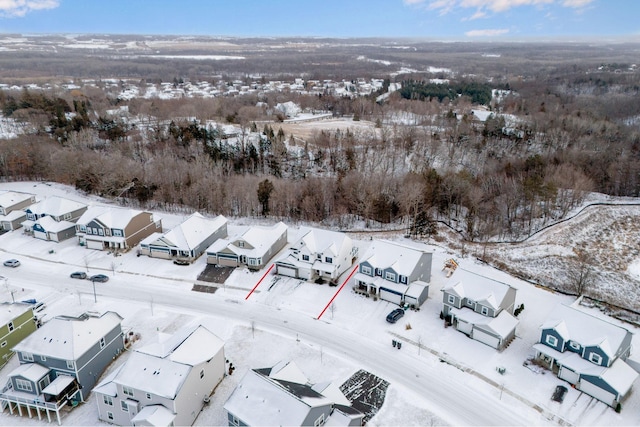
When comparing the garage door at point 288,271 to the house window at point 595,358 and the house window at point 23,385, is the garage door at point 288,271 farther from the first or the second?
the house window at point 595,358

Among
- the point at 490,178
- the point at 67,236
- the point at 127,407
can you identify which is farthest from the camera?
the point at 490,178

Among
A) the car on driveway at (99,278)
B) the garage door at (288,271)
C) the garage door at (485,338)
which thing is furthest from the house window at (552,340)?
the car on driveway at (99,278)

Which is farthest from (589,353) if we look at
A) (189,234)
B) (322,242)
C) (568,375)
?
(189,234)

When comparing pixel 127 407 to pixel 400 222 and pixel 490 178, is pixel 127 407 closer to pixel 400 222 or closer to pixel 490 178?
pixel 400 222

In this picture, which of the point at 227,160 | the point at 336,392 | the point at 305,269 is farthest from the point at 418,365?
the point at 227,160

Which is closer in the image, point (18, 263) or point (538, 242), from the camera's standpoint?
point (18, 263)

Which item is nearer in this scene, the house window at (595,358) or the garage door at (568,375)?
the house window at (595,358)
